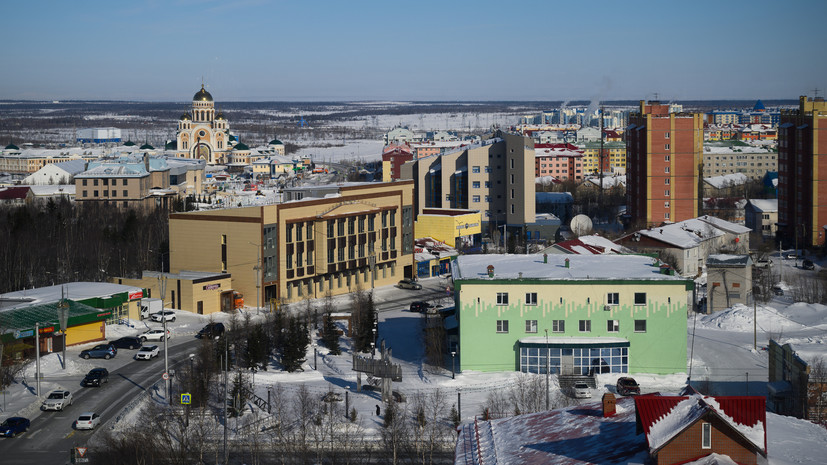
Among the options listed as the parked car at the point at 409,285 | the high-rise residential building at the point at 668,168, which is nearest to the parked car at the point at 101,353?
the parked car at the point at 409,285

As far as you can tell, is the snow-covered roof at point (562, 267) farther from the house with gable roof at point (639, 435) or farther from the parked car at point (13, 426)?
the house with gable roof at point (639, 435)

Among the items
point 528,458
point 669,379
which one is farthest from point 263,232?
point 528,458

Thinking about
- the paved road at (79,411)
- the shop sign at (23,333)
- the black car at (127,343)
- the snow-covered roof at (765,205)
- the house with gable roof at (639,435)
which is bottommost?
the paved road at (79,411)

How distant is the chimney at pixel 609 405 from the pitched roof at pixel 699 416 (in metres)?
1.57

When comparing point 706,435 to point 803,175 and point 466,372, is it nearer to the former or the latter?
point 466,372

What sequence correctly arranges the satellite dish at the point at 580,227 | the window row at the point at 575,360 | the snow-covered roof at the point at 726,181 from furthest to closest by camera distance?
the snow-covered roof at the point at 726,181, the satellite dish at the point at 580,227, the window row at the point at 575,360

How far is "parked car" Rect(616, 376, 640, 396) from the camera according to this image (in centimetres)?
2292

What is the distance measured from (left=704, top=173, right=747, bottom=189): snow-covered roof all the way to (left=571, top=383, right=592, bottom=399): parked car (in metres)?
54.8

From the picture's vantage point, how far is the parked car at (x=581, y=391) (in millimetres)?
22703

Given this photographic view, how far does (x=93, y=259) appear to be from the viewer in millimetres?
40062

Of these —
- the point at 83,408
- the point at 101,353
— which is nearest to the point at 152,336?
the point at 101,353

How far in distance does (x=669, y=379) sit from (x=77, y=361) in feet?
48.3

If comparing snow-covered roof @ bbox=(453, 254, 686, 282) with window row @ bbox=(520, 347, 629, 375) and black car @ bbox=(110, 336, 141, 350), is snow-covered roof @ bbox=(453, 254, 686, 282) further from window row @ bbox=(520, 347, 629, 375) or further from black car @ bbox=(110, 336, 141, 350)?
black car @ bbox=(110, 336, 141, 350)

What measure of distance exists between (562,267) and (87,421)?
41.3 feet
